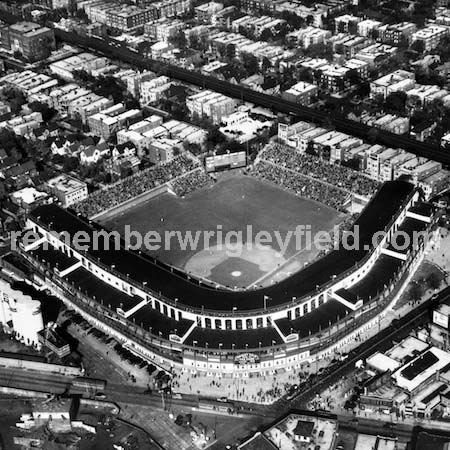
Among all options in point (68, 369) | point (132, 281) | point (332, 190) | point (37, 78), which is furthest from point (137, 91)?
point (68, 369)

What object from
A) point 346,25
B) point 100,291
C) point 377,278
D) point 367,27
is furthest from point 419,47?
point 100,291

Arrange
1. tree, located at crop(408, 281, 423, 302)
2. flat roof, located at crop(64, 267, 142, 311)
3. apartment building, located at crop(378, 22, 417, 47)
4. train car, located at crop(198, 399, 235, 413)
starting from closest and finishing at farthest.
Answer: train car, located at crop(198, 399, 235, 413) → flat roof, located at crop(64, 267, 142, 311) → tree, located at crop(408, 281, 423, 302) → apartment building, located at crop(378, 22, 417, 47)

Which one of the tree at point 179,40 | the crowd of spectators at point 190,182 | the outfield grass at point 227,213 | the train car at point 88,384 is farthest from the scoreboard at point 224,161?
the tree at point 179,40

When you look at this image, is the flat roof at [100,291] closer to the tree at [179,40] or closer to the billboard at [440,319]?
the billboard at [440,319]

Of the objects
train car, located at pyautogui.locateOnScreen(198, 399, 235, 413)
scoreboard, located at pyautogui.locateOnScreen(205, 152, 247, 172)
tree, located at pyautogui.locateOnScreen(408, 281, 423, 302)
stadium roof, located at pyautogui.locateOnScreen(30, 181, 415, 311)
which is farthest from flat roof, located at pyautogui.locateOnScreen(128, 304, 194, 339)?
scoreboard, located at pyautogui.locateOnScreen(205, 152, 247, 172)

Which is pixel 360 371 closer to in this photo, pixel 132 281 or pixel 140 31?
pixel 132 281

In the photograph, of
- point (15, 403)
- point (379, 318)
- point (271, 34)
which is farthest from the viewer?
point (271, 34)

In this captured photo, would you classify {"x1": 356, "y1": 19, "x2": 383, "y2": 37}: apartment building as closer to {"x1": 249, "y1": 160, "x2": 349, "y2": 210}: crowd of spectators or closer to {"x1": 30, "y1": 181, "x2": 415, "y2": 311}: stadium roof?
{"x1": 249, "y1": 160, "x2": 349, "y2": 210}: crowd of spectators
